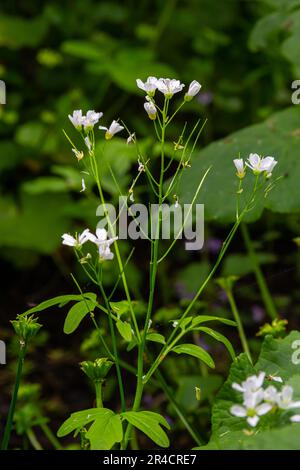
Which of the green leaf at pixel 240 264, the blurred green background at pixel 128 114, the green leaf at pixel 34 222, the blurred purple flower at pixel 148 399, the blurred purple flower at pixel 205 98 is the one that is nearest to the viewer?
the blurred purple flower at pixel 148 399

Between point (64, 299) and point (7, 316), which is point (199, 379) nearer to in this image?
point (64, 299)

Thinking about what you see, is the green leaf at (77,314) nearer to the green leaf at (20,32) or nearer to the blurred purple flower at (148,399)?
the blurred purple flower at (148,399)

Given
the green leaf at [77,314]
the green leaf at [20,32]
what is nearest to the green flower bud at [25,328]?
the green leaf at [77,314]

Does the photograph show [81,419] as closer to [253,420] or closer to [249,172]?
[253,420]

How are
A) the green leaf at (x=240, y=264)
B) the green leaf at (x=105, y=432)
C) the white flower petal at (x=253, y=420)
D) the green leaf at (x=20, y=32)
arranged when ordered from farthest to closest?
the green leaf at (x=20, y=32) < the green leaf at (x=240, y=264) < the green leaf at (x=105, y=432) < the white flower petal at (x=253, y=420)

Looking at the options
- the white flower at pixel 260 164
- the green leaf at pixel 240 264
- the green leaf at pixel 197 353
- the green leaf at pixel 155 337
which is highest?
the green leaf at pixel 240 264

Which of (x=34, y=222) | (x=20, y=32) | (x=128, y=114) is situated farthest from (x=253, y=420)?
(x=20, y=32)
